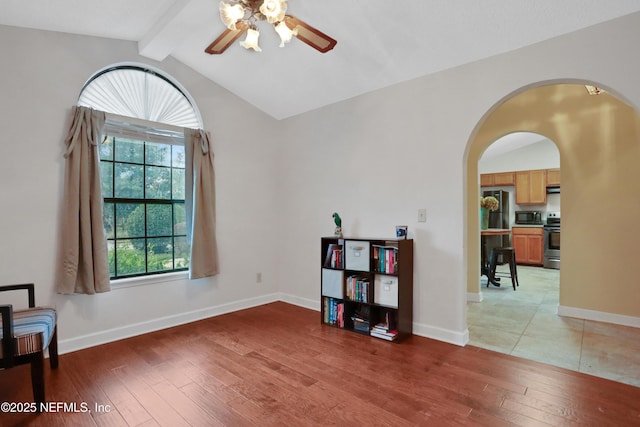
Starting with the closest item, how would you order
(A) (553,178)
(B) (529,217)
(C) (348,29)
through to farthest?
(C) (348,29)
(A) (553,178)
(B) (529,217)

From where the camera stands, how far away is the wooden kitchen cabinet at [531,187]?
23.7 feet

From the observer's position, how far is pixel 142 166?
3.34m

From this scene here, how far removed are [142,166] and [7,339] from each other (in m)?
1.96

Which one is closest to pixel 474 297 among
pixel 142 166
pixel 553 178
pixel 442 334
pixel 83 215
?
pixel 442 334

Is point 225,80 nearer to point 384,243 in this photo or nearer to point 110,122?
point 110,122

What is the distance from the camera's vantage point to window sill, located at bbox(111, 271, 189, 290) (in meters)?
3.09

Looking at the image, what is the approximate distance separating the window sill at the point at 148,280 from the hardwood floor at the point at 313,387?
0.53 meters

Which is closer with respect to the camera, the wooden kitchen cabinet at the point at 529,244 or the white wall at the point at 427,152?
the white wall at the point at 427,152

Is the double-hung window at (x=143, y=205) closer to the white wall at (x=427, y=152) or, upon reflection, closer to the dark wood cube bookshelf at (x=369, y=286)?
the white wall at (x=427, y=152)

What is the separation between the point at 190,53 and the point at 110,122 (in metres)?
1.08

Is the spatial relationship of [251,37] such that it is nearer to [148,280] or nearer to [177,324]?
[148,280]

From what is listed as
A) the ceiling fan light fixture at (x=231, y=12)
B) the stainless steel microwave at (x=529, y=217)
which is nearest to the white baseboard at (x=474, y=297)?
the ceiling fan light fixture at (x=231, y=12)

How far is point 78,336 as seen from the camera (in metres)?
2.82

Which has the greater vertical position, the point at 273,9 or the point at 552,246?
the point at 273,9
